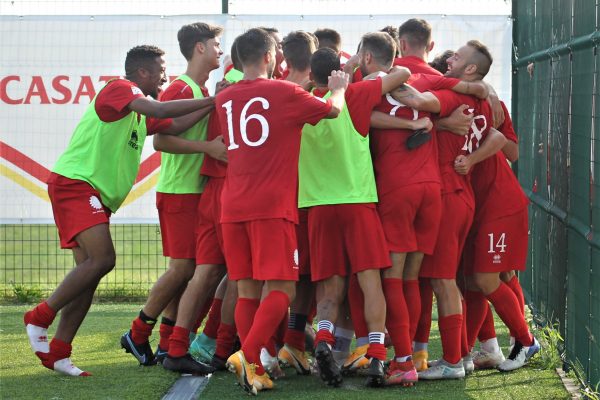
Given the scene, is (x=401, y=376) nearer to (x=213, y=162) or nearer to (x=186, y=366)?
(x=186, y=366)

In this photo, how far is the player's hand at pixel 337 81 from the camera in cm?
→ 679

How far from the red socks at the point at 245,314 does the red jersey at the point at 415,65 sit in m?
1.79

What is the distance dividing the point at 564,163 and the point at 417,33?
51.3 inches

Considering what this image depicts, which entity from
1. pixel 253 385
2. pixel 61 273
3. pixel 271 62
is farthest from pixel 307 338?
pixel 61 273

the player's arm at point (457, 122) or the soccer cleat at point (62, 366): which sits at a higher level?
the player's arm at point (457, 122)

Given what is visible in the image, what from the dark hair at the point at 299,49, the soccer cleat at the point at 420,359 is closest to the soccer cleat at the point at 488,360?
the soccer cleat at the point at 420,359

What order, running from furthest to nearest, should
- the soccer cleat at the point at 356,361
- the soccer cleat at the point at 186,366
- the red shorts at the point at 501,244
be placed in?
the red shorts at the point at 501,244, the soccer cleat at the point at 186,366, the soccer cleat at the point at 356,361

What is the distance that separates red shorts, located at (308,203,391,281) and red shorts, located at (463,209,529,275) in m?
0.79

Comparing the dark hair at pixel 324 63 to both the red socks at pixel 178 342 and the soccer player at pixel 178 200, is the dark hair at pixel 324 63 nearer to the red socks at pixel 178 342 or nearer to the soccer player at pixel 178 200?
the soccer player at pixel 178 200

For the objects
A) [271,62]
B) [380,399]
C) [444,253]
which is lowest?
[380,399]

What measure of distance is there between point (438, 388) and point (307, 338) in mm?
1385

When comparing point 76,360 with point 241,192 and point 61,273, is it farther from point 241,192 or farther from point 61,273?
point 61,273

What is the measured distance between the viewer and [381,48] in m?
7.13

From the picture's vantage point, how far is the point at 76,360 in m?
8.02
